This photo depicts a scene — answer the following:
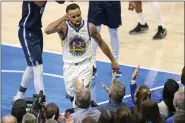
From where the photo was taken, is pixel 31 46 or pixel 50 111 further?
pixel 31 46

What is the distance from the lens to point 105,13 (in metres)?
8.76

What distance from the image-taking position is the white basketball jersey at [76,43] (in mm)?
6883

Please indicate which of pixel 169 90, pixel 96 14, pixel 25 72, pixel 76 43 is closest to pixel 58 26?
pixel 76 43

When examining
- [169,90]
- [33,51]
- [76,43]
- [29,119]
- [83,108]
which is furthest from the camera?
[33,51]

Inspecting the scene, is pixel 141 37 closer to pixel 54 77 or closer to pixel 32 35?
pixel 54 77

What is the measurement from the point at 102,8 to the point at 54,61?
1.38 metres

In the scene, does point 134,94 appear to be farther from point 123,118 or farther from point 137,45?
point 137,45

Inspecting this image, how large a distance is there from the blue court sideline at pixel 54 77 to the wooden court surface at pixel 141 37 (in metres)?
0.36

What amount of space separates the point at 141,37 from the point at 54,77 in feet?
8.74

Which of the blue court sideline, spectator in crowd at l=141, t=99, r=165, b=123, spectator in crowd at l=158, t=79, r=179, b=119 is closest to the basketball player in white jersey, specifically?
the blue court sideline

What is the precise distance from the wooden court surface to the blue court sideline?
36 centimetres

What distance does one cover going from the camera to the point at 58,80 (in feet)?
28.2

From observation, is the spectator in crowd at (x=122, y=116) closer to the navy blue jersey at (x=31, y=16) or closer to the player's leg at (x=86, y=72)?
the player's leg at (x=86, y=72)

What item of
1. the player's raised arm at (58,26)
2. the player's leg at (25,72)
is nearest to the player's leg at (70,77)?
the player's raised arm at (58,26)
